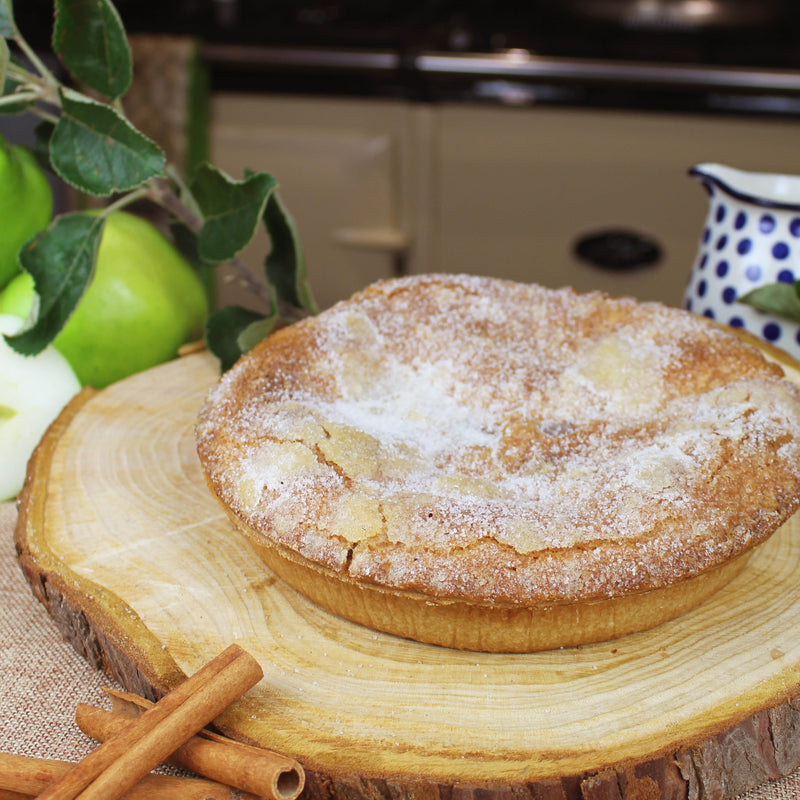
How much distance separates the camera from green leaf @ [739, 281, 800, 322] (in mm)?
1230

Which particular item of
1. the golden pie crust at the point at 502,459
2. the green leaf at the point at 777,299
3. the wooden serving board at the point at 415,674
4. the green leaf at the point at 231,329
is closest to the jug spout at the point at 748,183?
the green leaf at the point at 777,299

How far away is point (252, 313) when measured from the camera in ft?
4.31

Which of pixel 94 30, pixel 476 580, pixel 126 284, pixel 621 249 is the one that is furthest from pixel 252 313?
pixel 621 249

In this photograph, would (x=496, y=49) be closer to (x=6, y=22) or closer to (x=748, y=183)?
(x=748, y=183)

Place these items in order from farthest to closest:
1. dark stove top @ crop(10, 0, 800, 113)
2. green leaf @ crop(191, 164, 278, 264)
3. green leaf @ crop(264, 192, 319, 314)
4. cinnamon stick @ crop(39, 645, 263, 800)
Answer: dark stove top @ crop(10, 0, 800, 113)
green leaf @ crop(264, 192, 319, 314)
green leaf @ crop(191, 164, 278, 264)
cinnamon stick @ crop(39, 645, 263, 800)

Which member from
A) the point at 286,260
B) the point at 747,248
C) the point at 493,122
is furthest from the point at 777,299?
the point at 493,122

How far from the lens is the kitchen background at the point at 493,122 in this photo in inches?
95.3

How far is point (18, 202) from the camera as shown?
1.25 metres

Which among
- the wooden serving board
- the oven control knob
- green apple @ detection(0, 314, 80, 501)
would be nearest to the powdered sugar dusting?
the wooden serving board

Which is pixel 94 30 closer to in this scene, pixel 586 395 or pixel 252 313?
pixel 252 313

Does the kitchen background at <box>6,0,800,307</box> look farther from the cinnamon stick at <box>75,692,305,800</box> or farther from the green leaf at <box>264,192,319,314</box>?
the cinnamon stick at <box>75,692,305,800</box>

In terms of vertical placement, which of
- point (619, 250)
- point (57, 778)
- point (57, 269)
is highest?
point (57, 269)

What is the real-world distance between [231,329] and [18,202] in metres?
0.34

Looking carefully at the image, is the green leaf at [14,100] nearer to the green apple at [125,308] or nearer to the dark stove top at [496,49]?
the green apple at [125,308]
